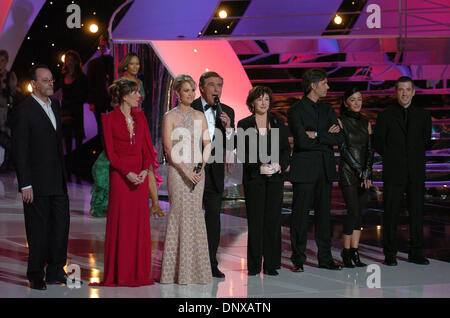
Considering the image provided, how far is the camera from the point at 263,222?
5531 millimetres

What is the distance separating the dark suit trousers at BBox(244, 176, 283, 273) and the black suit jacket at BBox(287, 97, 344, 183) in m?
0.25

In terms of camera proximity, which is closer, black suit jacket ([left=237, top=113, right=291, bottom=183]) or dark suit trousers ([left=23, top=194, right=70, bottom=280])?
dark suit trousers ([left=23, top=194, right=70, bottom=280])

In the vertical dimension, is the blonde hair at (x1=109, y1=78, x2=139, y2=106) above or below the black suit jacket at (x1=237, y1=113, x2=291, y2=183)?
above

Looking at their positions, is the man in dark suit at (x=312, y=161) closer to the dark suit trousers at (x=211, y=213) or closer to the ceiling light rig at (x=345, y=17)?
the dark suit trousers at (x=211, y=213)

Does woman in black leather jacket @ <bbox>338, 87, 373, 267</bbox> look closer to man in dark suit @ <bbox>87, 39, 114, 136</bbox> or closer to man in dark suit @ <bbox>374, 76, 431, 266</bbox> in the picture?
man in dark suit @ <bbox>374, 76, 431, 266</bbox>

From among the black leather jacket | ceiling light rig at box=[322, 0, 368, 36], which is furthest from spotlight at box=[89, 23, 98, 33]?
the black leather jacket

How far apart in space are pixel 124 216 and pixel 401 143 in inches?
95.0

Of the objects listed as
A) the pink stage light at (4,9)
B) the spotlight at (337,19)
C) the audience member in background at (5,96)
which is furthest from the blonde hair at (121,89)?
the pink stage light at (4,9)

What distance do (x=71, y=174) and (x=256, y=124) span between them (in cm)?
847

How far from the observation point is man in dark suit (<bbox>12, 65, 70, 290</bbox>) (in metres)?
4.93

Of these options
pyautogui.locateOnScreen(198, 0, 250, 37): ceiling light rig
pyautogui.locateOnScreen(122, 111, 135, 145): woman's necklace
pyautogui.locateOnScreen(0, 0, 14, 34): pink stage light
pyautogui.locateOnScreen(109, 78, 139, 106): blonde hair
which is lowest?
pyautogui.locateOnScreen(122, 111, 135, 145): woman's necklace

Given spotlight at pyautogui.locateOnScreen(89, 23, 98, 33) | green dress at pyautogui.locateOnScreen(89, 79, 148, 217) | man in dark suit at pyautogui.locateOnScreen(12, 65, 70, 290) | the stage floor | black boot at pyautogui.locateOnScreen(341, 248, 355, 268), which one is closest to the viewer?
the stage floor
